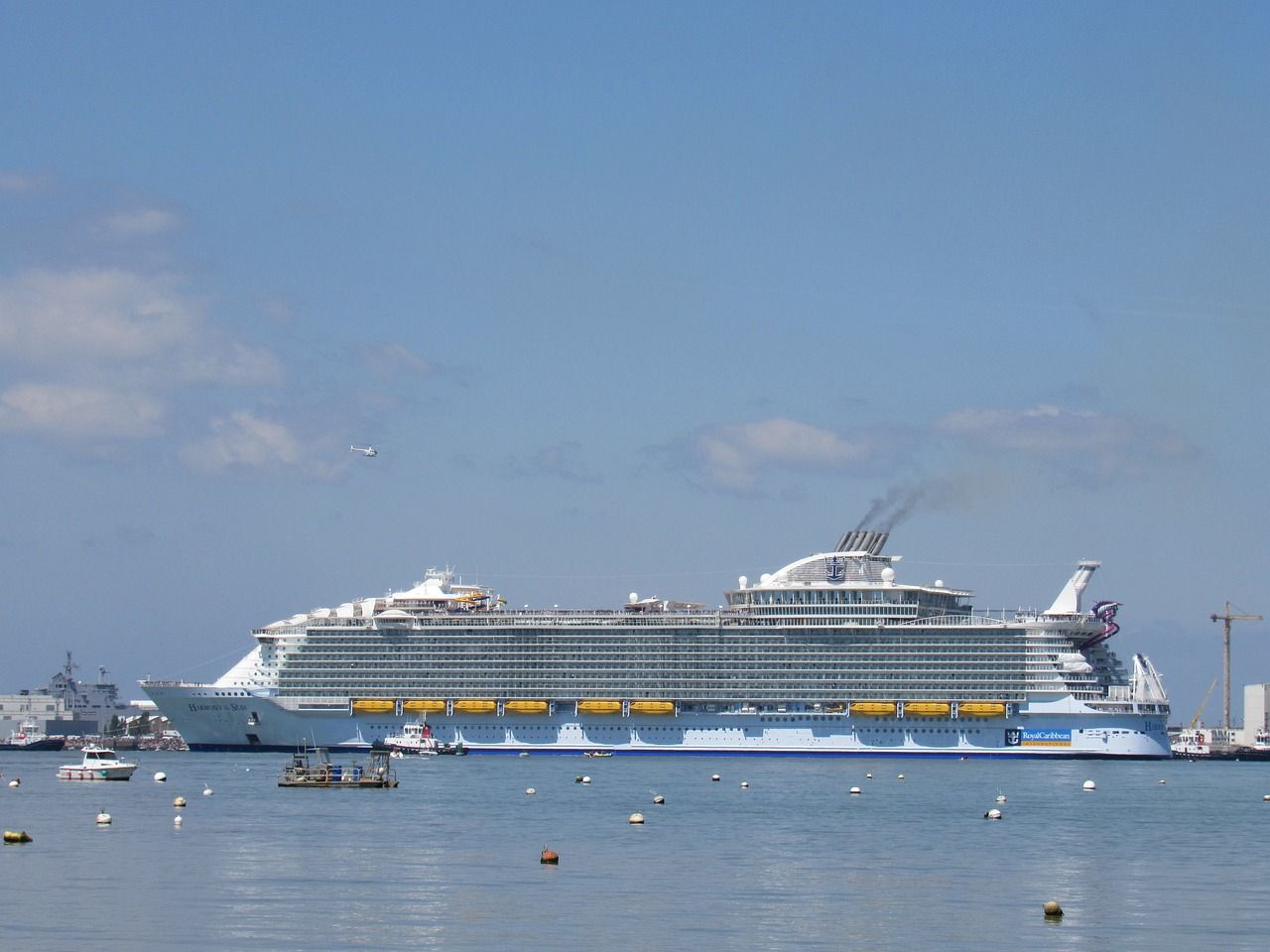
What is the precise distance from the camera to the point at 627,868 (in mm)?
54094

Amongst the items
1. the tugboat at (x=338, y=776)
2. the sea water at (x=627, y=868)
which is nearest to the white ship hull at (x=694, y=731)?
the sea water at (x=627, y=868)

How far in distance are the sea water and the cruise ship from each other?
39.3 m

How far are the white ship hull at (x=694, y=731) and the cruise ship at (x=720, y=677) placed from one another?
140 mm

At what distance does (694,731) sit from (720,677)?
4541 millimetres

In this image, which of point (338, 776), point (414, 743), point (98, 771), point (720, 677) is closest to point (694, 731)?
point (720, 677)

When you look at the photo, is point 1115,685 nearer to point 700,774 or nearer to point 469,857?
point 700,774

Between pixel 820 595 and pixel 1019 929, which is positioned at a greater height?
pixel 820 595

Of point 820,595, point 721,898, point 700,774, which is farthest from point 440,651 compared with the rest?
point 721,898

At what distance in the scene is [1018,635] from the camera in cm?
14050

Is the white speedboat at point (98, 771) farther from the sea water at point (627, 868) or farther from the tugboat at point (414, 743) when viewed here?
the tugboat at point (414, 743)

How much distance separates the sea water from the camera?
135 feet

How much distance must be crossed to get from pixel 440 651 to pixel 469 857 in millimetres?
96273

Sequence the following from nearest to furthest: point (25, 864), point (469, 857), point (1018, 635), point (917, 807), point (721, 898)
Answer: point (721, 898) < point (25, 864) < point (469, 857) < point (917, 807) < point (1018, 635)

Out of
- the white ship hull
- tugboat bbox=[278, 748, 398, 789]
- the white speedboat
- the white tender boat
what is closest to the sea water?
tugboat bbox=[278, 748, 398, 789]
